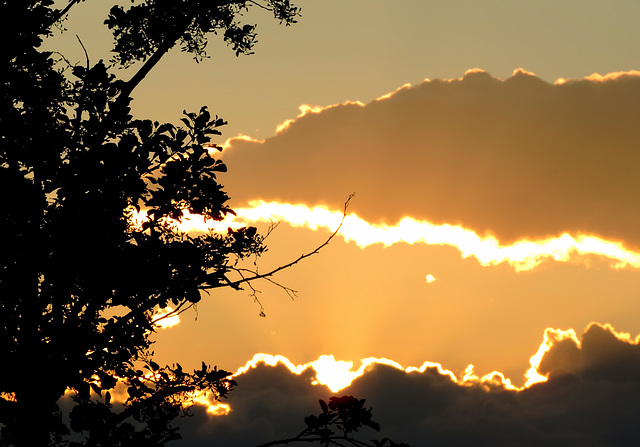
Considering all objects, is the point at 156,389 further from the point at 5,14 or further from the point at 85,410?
the point at 5,14

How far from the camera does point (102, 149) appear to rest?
11.9 meters

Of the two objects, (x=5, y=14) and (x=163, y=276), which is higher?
(x=5, y=14)

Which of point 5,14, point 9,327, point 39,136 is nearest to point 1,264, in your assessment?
point 9,327

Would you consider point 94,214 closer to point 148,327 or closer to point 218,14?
point 148,327

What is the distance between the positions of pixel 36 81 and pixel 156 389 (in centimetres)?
615

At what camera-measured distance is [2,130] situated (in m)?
12.0

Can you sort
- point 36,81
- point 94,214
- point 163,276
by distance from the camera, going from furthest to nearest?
point 36,81 → point 163,276 → point 94,214

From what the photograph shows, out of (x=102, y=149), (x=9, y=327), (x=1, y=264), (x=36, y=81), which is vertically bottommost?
(x=9, y=327)

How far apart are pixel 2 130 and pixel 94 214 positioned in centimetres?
226

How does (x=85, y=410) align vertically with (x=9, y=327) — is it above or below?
below

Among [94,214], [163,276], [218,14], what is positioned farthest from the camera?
[218,14]

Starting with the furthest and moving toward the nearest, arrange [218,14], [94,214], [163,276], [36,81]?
[218,14] → [36,81] → [163,276] → [94,214]

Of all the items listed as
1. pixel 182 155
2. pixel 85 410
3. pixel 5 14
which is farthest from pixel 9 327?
pixel 5 14

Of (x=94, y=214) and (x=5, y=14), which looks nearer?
(x=94, y=214)
